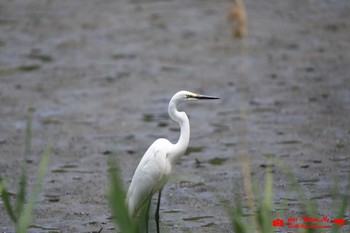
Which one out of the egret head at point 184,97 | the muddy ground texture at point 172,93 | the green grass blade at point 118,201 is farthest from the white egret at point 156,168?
the green grass blade at point 118,201

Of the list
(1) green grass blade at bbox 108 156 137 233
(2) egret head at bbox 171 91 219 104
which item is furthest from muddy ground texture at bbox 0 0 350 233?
(1) green grass blade at bbox 108 156 137 233

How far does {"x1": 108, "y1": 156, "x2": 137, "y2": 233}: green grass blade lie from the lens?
293 centimetres

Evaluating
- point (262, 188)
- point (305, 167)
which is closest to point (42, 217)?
point (262, 188)

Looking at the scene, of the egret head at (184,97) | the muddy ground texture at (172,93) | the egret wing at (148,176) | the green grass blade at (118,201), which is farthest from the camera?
the muddy ground texture at (172,93)

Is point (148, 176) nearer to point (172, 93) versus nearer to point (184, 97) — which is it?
point (184, 97)

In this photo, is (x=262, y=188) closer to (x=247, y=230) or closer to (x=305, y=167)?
(x=305, y=167)

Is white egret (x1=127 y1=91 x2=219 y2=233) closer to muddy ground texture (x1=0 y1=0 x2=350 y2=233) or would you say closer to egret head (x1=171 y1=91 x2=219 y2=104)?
egret head (x1=171 y1=91 x2=219 y2=104)

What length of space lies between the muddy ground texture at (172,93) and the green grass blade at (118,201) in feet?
5.12

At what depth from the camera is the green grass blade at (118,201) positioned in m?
2.93

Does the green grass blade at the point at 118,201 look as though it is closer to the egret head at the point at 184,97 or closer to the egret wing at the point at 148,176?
the egret wing at the point at 148,176

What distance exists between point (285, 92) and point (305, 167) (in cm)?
232

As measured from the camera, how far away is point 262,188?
6.35m

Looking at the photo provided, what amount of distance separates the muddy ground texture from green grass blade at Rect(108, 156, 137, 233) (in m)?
1.56

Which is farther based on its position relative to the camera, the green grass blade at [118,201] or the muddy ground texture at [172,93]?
the muddy ground texture at [172,93]
